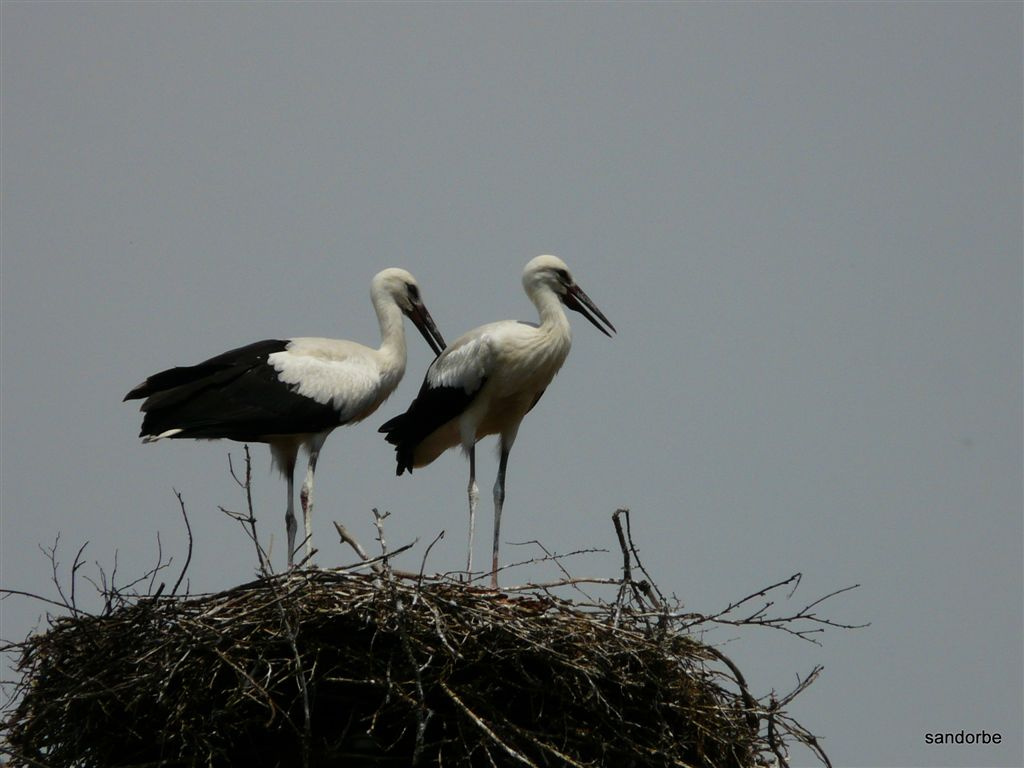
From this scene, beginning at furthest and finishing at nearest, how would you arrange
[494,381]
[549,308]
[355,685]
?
1. [549,308]
2. [494,381]
3. [355,685]

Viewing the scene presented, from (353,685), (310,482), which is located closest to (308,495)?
(310,482)

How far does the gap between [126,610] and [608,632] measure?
1967 mm

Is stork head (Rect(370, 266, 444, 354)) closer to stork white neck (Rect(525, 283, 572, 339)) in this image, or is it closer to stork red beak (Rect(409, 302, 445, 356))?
stork red beak (Rect(409, 302, 445, 356))

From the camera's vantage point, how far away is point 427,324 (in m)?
10.1

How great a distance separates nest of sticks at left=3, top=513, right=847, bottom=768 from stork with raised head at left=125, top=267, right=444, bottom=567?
202 cm

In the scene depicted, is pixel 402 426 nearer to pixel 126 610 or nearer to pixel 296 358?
pixel 296 358

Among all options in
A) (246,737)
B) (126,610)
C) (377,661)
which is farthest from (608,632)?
(126,610)

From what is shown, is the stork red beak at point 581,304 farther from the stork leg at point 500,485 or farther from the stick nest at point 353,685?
the stick nest at point 353,685

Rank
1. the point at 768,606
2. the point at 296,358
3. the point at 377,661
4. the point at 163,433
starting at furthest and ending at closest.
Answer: the point at 296,358 → the point at 163,433 → the point at 768,606 → the point at 377,661

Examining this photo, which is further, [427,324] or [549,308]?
[427,324]

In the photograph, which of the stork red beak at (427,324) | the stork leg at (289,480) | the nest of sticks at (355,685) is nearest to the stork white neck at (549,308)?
the stork red beak at (427,324)

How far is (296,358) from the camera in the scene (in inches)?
371

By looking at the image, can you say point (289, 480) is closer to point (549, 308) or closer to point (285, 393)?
point (285, 393)

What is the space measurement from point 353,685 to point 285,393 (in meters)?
2.74
